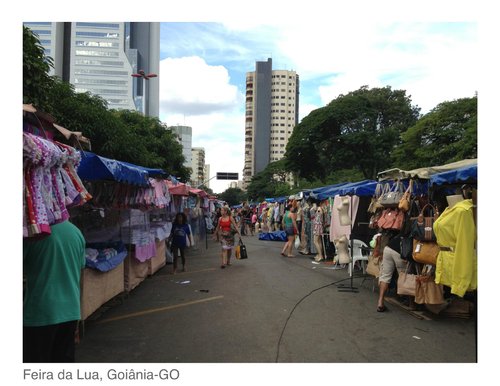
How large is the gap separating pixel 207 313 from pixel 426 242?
139 inches

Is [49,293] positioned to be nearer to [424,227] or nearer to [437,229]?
[437,229]

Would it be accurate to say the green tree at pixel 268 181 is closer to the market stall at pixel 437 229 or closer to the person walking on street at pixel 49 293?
the market stall at pixel 437 229

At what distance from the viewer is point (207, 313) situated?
611 cm

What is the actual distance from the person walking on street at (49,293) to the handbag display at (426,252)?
15.3ft

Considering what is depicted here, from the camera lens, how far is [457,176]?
5148 millimetres

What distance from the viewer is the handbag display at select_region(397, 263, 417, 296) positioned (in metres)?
6.00

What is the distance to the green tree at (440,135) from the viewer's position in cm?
2302

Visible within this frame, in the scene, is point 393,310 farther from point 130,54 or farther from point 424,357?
point 130,54

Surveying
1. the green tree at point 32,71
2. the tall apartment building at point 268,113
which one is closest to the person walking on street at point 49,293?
the green tree at point 32,71

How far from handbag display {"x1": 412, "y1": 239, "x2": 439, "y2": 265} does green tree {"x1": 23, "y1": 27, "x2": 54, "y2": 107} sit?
644cm

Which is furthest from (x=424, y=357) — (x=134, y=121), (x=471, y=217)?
(x=134, y=121)

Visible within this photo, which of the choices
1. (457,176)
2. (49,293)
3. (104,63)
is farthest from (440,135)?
(104,63)

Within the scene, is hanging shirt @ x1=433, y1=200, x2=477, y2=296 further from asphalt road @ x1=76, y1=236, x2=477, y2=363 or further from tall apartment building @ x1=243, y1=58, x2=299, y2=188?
tall apartment building @ x1=243, y1=58, x2=299, y2=188

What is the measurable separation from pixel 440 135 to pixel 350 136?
27.5 ft
